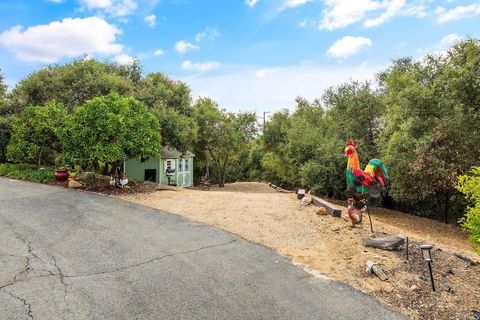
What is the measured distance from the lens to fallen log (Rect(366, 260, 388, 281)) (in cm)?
756

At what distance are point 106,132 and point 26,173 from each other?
5.62 meters

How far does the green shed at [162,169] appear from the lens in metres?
27.5

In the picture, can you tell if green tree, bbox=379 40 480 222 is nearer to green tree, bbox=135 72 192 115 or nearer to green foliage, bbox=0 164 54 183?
green tree, bbox=135 72 192 115

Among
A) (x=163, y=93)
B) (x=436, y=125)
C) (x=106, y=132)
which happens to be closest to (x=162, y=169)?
(x=163, y=93)

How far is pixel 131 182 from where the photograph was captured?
16688mm

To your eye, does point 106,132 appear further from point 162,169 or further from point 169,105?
point 162,169

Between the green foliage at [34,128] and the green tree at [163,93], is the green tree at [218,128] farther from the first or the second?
the green foliage at [34,128]

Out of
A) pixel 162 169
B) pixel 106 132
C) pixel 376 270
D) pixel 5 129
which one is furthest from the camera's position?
pixel 162 169

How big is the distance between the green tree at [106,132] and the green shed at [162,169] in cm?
1018

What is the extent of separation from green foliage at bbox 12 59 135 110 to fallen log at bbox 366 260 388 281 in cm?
1746

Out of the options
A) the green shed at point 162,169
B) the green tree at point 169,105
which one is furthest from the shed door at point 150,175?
the green tree at point 169,105

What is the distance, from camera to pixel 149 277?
23.6ft

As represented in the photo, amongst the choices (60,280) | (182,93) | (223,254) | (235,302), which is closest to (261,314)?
(235,302)

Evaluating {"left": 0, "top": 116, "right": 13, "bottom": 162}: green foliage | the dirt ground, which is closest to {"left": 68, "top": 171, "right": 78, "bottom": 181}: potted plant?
the dirt ground
